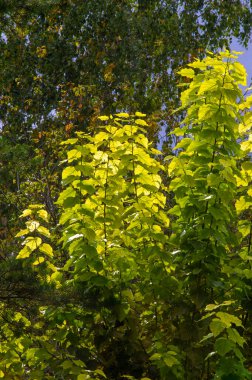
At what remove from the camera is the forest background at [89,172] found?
5.65 m

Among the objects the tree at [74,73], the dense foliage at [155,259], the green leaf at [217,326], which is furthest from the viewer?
the tree at [74,73]

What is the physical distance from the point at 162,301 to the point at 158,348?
523 mm

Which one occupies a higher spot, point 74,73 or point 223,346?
point 74,73

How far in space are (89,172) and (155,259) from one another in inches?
36.1

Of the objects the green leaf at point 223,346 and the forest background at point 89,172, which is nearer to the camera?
the green leaf at point 223,346

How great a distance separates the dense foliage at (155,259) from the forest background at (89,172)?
2 centimetres

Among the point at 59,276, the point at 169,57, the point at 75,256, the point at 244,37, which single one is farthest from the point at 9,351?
the point at 244,37

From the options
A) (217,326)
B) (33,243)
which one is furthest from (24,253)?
(217,326)

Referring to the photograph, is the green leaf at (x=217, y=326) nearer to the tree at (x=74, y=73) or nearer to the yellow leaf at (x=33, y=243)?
the yellow leaf at (x=33, y=243)

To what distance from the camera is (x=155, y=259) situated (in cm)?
589

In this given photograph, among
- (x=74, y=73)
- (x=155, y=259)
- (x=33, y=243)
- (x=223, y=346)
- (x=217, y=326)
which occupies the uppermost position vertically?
(x=74, y=73)

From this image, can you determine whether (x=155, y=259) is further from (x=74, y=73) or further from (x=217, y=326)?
(x=74, y=73)

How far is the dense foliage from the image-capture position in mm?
5465

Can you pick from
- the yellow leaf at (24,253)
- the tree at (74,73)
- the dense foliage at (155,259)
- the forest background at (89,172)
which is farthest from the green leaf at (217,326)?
the tree at (74,73)
